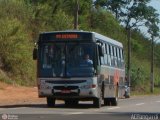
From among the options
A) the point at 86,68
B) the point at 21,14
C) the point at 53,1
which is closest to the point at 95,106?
the point at 86,68

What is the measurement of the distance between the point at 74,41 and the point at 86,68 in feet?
4.77

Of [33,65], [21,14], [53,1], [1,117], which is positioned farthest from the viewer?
[53,1]

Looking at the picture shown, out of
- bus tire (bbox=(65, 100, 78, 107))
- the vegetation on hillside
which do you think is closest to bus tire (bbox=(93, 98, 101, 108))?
bus tire (bbox=(65, 100, 78, 107))

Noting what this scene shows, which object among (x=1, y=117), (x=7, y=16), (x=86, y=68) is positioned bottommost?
(x=1, y=117)

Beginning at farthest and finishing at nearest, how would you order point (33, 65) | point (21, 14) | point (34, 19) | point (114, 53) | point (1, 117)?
point (34, 19), point (21, 14), point (33, 65), point (114, 53), point (1, 117)

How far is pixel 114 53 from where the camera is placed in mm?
34406

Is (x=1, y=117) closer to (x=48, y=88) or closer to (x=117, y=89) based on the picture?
(x=48, y=88)

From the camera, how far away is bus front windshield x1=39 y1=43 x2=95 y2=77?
29.4 meters

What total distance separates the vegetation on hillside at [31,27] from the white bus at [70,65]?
18.0 metres

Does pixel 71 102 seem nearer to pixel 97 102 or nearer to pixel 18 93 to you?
pixel 97 102

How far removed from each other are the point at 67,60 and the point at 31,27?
96.5 feet

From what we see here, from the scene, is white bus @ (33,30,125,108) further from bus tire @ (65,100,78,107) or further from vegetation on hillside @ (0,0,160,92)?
vegetation on hillside @ (0,0,160,92)

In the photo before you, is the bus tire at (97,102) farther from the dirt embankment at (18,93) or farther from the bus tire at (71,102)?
the dirt embankment at (18,93)

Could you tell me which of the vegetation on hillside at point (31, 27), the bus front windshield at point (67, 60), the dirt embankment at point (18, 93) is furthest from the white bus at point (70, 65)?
the vegetation on hillside at point (31, 27)
